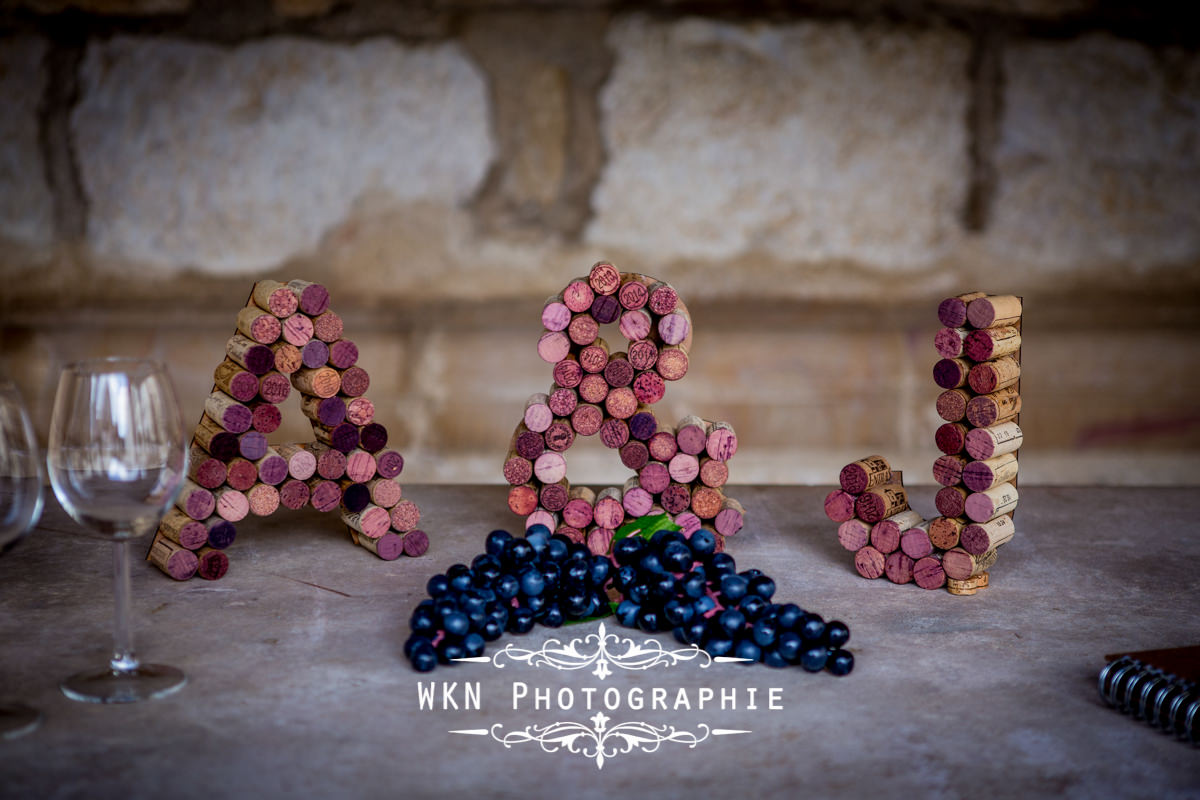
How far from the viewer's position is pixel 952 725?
1313 mm

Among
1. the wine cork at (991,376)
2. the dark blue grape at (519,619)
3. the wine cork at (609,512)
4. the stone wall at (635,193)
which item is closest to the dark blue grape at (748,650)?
the dark blue grape at (519,619)

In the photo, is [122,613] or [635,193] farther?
[635,193]

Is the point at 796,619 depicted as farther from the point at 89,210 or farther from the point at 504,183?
the point at 89,210

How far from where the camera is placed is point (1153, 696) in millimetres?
1296

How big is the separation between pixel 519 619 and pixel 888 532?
0.68 meters

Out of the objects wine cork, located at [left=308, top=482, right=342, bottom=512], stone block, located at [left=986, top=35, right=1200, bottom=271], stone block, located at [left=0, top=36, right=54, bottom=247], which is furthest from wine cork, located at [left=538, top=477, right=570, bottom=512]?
stone block, located at [left=0, top=36, right=54, bottom=247]

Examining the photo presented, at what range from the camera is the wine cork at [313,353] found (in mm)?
1876

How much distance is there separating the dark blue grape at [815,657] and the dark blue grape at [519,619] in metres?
0.39

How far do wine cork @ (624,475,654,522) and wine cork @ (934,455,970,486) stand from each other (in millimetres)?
494

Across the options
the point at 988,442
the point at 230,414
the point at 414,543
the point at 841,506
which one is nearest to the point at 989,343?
the point at 988,442

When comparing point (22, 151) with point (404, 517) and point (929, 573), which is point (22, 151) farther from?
point (929, 573)

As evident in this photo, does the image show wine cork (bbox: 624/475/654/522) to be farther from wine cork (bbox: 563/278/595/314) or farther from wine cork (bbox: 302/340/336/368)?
wine cork (bbox: 302/340/336/368)

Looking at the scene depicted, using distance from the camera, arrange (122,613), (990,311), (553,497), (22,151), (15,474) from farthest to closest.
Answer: (22,151) → (553,497) → (990,311) → (122,613) → (15,474)

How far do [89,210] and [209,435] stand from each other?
1261 mm
